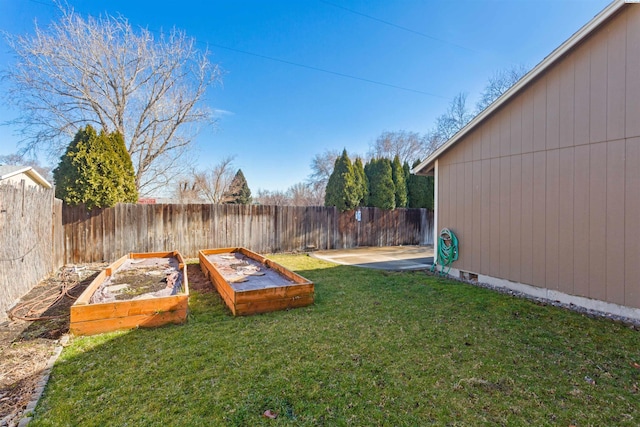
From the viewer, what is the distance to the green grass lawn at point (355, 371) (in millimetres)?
1960

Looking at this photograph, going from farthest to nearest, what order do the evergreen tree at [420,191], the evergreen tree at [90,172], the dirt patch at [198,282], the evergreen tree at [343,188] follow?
the evergreen tree at [420,191] < the evergreen tree at [343,188] < the evergreen tree at [90,172] < the dirt patch at [198,282]

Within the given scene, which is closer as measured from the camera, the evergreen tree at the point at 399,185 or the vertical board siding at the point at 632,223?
the vertical board siding at the point at 632,223

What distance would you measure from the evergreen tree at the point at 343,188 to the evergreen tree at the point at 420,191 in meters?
3.11

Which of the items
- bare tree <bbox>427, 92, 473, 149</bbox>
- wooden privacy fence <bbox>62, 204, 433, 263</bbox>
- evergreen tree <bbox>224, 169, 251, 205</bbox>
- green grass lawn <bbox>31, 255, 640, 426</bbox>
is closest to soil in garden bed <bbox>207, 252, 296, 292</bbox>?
green grass lawn <bbox>31, 255, 640, 426</bbox>

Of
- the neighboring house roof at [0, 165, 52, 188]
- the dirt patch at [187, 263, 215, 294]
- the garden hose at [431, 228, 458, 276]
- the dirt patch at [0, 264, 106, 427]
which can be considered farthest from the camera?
the neighboring house roof at [0, 165, 52, 188]

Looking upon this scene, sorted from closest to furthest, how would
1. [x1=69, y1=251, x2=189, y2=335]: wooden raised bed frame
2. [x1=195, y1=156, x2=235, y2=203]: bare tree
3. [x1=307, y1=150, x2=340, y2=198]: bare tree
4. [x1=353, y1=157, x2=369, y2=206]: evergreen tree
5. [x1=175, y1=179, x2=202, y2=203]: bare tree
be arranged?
[x1=69, y1=251, x2=189, y2=335]: wooden raised bed frame < [x1=353, y1=157, x2=369, y2=206]: evergreen tree < [x1=175, y1=179, x2=202, y2=203]: bare tree < [x1=195, y1=156, x2=235, y2=203]: bare tree < [x1=307, y1=150, x2=340, y2=198]: bare tree

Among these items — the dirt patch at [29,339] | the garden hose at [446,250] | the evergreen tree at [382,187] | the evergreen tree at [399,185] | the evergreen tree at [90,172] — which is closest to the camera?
the dirt patch at [29,339]

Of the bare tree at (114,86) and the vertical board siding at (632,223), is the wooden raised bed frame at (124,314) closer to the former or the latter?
the vertical board siding at (632,223)

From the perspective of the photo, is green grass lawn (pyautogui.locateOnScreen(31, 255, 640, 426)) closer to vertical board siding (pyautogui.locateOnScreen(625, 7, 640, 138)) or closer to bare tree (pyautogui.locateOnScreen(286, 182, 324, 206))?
vertical board siding (pyautogui.locateOnScreen(625, 7, 640, 138))

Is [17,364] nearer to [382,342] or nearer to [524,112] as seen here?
[382,342]

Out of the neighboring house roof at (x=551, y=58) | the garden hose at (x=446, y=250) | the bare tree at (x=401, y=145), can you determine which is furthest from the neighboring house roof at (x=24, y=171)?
the bare tree at (x=401, y=145)

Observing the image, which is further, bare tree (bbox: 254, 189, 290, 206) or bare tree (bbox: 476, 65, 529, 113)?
bare tree (bbox: 254, 189, 290, 206)

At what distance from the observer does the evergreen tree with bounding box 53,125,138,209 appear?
6824 millimetres

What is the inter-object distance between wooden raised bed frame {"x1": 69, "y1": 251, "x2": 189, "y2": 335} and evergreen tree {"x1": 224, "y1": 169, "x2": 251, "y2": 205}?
17.5 metres
